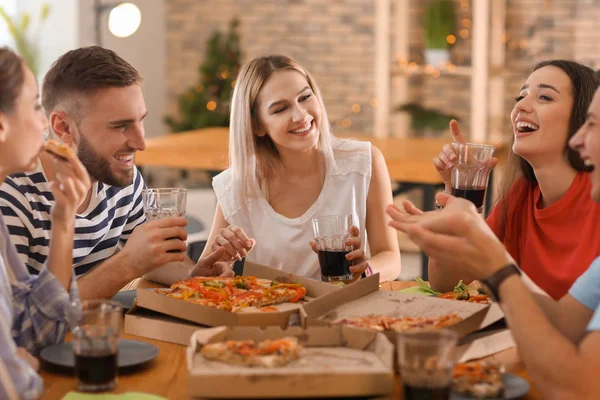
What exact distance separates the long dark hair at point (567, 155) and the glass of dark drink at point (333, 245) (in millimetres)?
516

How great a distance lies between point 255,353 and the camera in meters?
1.55

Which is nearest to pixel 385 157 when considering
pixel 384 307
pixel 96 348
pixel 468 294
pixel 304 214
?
pixel 304 214

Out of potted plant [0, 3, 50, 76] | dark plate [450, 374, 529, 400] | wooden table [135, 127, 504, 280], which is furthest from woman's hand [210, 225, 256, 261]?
potted plant [0, 3, 50, 76]

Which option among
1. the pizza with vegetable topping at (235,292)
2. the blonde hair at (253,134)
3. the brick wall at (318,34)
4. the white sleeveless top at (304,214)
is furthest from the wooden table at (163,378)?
the brick wall at (318,34)

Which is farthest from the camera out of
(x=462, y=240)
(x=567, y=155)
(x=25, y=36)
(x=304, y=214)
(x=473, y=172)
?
(x=25, y=36)

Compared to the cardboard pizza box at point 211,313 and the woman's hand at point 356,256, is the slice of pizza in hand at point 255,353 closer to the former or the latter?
the cardboard pizza box at point 211,313

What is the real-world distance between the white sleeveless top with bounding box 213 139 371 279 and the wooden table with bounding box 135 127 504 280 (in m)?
1.46

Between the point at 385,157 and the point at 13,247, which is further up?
the point at 13,247

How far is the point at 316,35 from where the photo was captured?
24.6 feet

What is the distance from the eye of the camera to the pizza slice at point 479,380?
1.46m

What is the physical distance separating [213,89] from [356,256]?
18.1 ft

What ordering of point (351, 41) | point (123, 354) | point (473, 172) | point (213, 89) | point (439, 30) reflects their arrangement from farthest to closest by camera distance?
point (213, 89), point (351, 41), point (439, 30), point (473, 172), point (123, 354)

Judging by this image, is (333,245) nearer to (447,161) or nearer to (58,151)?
(447,161)

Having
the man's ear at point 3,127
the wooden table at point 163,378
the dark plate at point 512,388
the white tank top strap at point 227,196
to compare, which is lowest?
the wooden table at point 163,378
